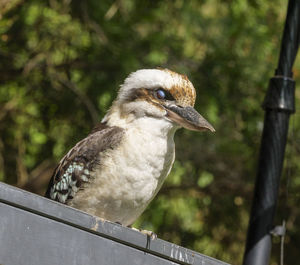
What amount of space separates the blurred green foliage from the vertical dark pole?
151 centimetres

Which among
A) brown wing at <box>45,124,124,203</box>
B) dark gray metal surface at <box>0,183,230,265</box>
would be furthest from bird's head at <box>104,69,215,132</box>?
dark gray metal surface at <box>0,183,230,265</box>

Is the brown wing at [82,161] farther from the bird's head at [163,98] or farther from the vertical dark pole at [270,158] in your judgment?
the vertical dark pole at [270,158]

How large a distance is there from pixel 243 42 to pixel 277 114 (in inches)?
75.3

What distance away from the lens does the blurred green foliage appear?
4953 mm

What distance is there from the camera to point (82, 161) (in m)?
2.78

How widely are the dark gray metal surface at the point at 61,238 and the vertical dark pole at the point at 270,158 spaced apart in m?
1.34

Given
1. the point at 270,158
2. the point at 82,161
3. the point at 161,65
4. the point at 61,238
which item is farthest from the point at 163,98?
the point at 161,65

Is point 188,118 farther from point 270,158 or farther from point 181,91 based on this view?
point 270,158

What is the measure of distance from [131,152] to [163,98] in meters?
0.31

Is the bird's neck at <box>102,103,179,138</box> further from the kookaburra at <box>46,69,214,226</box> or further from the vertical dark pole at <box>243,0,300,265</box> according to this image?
the vertical dark pole at <box>243,0,300,265</box>

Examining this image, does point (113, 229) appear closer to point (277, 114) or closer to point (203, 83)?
point (277, 114)

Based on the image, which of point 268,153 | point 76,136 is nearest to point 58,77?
point 76,136

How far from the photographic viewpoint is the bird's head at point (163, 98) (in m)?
2.78

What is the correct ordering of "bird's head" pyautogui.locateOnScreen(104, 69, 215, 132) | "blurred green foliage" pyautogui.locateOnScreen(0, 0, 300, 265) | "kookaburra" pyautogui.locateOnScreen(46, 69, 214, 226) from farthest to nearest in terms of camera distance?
"blurred green foliage" pyautogui.locateOnScreen(0, 0, 300, 265) → "bird's head" pyautogui.locateOnScreen(104, 69, 215, 132) → "kookaburra" pyautogui.locateOnScreen(46, 69, 214, 226)
